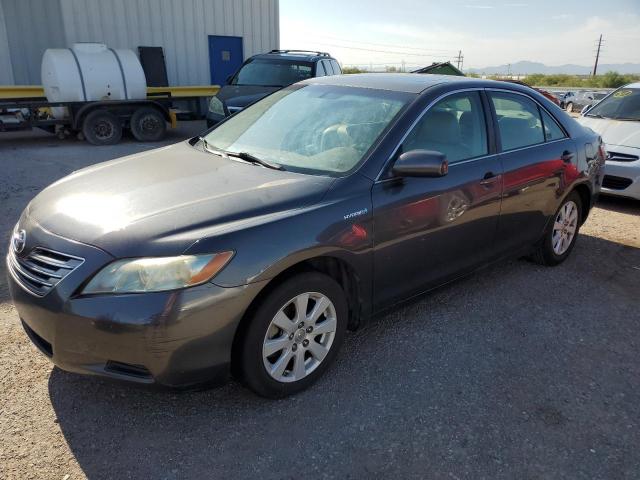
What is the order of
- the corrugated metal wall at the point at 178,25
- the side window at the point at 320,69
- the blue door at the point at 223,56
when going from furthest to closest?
the blue door at the point at 223,56, the corrugated metal wall at the point at 178,25, the side window at the point at 320,69

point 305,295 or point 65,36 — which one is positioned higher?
point 65,36

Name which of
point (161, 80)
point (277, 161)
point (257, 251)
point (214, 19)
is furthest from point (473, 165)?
point (214, 19)

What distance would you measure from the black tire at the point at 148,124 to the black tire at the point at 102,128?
36 centimetres

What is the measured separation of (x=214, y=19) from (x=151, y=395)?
15.3 meters

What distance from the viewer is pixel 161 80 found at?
14625 mm

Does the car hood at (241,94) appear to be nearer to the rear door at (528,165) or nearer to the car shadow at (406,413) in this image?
the rear door at (528,165)

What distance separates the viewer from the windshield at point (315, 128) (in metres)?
3.13

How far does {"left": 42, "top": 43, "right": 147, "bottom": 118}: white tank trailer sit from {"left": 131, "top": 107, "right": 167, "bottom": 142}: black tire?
0.41m

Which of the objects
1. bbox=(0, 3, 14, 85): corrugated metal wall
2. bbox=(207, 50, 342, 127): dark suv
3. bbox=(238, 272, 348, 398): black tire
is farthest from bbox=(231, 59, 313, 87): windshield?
bbox=(238, 272, 348, 398): black tire

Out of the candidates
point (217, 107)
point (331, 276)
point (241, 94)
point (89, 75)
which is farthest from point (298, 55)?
point (331, 276)

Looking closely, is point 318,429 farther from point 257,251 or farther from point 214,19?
point 214,19

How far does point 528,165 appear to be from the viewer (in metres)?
4.03

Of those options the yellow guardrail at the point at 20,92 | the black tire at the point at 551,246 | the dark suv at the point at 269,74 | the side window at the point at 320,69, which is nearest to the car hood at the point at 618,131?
the black tire at the point at 551,246

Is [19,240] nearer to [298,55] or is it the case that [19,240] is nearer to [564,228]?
[564,228]
